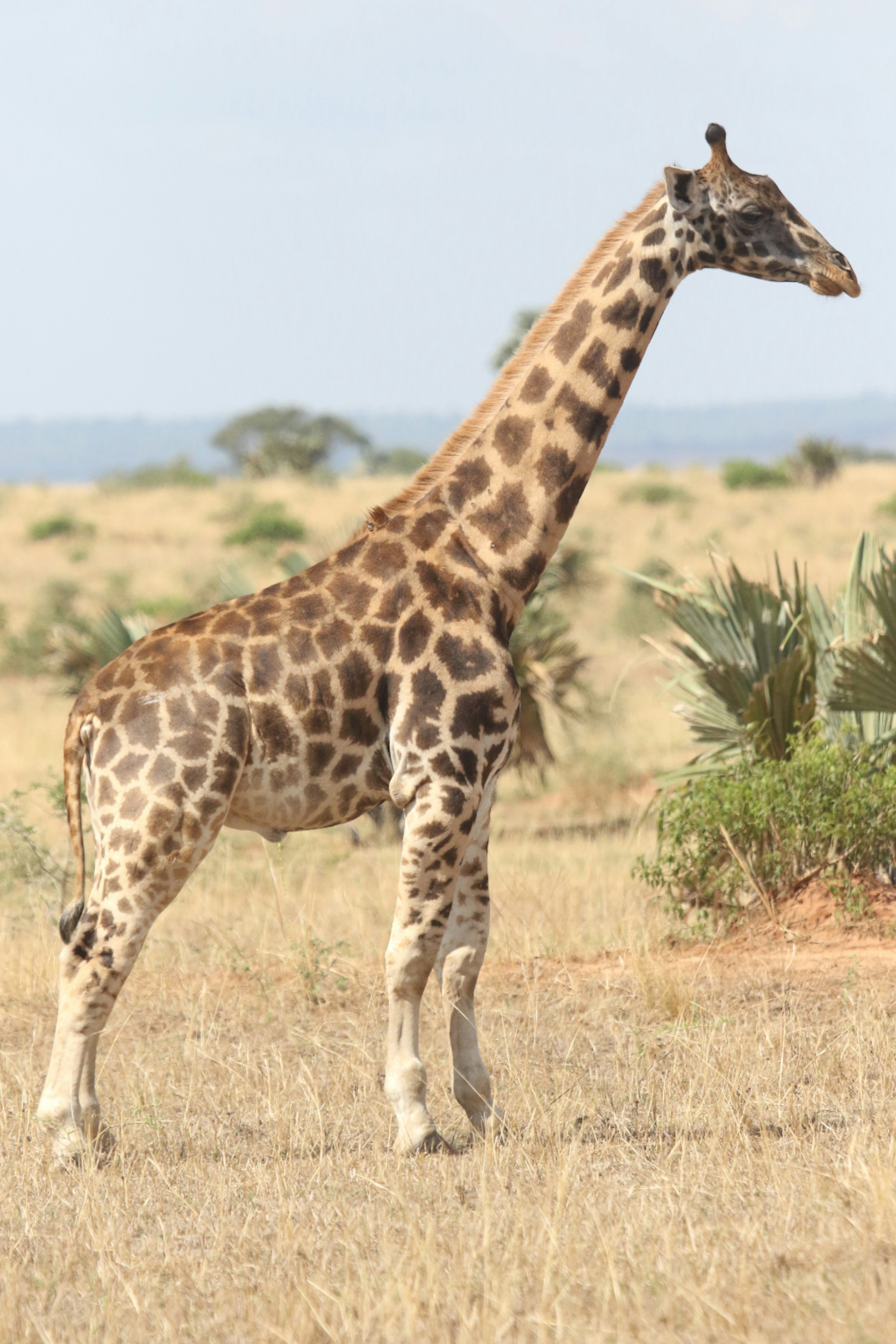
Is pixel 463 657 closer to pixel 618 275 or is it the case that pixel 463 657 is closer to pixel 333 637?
pixel 333 637

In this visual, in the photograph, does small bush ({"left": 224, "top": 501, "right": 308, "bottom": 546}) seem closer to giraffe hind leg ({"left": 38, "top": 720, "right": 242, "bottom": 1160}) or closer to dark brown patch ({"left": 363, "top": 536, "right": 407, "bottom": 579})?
dark brown patch ({"left": 363, "top": 536, "right": 407, "bottom": 579})

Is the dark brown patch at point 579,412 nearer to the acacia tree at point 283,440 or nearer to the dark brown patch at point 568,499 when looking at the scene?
the dark brown patch at point 568,499

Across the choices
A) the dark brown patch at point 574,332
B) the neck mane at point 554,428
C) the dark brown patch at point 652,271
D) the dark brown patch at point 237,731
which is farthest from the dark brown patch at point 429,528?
the dark brown patch at point 652,271

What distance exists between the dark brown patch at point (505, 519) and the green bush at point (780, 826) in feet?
11.0

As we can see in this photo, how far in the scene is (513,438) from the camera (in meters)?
5.87

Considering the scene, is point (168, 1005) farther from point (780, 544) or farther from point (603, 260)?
point (780, 544)

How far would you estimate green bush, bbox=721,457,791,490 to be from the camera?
46.7 meters

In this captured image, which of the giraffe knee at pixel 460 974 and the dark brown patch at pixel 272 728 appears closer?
the dark brown patch at pixel 272 728

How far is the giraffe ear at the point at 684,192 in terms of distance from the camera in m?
5.71

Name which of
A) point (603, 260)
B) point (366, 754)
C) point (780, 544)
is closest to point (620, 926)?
point (366, 754)

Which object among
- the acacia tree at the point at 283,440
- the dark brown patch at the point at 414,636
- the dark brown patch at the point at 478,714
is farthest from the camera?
the acacia tree at the point at 283,440

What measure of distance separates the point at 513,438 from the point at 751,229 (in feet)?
4.16

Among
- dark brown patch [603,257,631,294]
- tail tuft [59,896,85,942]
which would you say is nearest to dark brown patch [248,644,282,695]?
tail tuft [59,896,85,942]

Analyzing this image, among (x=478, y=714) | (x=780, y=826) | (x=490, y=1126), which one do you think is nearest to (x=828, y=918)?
(x=780, y=826)
